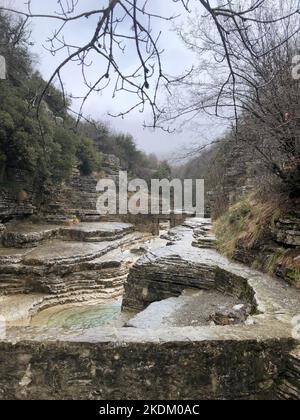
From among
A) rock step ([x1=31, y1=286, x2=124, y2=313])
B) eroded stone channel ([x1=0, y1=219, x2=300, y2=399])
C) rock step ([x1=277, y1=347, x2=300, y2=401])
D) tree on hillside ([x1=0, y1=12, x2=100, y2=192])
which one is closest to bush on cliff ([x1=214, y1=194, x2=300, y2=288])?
eroded stone channel ([x1=0, y1=219, x2=300, y2=399])

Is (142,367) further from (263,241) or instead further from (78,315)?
(78,315)

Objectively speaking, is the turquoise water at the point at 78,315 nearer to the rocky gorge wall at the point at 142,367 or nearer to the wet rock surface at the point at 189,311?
the wet rock surface at the point at 189,311

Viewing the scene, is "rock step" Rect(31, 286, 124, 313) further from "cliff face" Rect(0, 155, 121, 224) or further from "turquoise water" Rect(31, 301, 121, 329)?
"cliff face" Rect(0, 155, 121, 224)

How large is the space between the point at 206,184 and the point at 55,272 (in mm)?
9988

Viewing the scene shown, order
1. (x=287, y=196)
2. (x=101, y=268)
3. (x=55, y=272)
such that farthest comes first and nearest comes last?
1. (x=101, y=268)
2. (x=55, y=272)
3. (x=287, y=196)

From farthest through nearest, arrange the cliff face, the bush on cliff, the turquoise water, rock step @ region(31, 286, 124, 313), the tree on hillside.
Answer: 1. the cliff face
2. the tree on hillside
3. rock step @ region(31, 286, 124, 313)
4. the turquoise water
5. the bush on cliff

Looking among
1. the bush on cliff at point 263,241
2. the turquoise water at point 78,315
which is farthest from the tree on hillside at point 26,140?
the bush on cliff at point 263,241

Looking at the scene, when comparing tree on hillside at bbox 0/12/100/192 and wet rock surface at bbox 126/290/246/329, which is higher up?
tree on hillside at bbox 0/12/100/192

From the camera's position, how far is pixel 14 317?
7.25 metres

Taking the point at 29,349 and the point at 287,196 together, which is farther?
the point at 287,196

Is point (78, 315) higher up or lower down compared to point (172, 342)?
lower down

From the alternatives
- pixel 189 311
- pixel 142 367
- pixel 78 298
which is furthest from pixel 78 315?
pixel 142 367
